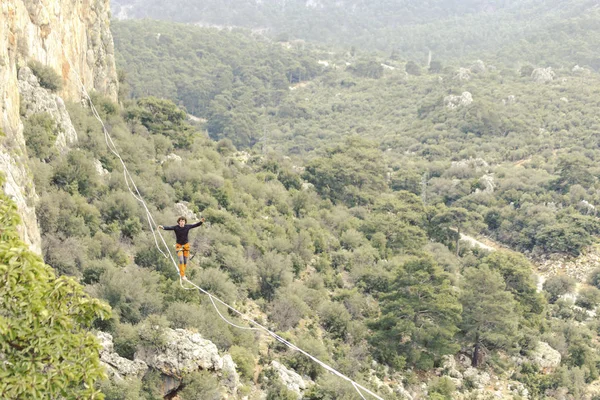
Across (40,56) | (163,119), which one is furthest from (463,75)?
(40,56)

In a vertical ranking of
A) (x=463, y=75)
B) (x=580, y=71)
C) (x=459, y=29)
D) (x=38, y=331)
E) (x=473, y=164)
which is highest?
(x=38, y=331)

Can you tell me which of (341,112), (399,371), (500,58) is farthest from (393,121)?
(399,371)

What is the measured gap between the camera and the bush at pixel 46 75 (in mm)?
21391

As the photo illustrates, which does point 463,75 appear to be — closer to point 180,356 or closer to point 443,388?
point 443,388

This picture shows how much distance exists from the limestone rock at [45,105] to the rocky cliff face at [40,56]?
0.68 m

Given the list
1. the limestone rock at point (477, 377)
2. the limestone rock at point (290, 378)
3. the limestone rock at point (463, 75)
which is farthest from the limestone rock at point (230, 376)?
the limestone rock at point (463, 75)

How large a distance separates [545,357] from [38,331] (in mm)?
23107

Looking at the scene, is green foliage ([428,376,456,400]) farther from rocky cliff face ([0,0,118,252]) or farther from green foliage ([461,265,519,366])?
rocky cliff face ([0,0,118,252])

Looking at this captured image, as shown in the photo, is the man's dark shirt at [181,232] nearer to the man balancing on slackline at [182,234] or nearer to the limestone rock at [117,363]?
the man balancing on slackline at [182,234]

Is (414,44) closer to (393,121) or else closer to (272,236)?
(393,121)

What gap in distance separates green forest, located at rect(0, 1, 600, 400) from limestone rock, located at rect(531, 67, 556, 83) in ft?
52.4

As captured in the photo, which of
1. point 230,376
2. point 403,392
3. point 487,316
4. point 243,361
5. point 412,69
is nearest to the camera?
point 230,376

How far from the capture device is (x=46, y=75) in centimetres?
2177

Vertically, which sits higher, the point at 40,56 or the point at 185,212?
the point at 40,56
